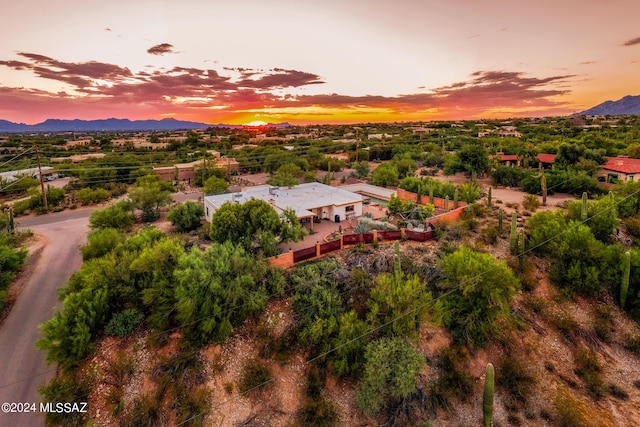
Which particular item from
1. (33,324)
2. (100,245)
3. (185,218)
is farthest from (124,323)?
(185,218)

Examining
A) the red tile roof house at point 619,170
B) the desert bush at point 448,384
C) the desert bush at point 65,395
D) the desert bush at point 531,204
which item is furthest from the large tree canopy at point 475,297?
the red tile roof house at point 619,170

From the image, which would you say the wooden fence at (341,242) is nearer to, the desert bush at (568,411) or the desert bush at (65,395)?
the desert bush at (65,395)

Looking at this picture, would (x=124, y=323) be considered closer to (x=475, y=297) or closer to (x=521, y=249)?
(x=475, y=297)

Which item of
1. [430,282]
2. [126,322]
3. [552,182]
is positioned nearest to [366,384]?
[430,282]

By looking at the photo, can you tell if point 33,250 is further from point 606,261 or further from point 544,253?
point 606,261

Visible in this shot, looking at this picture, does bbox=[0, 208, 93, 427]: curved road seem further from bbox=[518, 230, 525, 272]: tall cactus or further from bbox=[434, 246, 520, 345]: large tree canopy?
bbox=[518, 230, 525, 272]: tall cactus

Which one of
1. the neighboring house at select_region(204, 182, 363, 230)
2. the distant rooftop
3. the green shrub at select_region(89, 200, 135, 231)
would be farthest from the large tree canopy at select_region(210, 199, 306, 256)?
the distant rooftop
